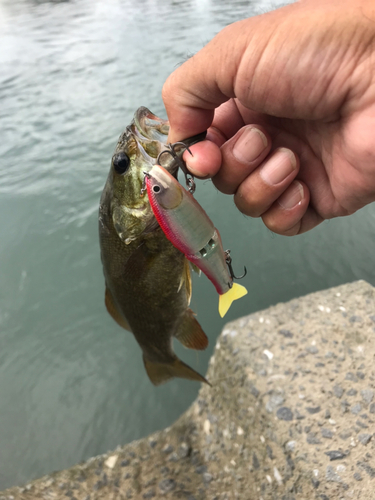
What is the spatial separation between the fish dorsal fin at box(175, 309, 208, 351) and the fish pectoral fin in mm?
234

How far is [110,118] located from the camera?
Answer: 7410 mm

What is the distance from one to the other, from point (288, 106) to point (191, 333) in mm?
1483

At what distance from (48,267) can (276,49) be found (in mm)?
4343

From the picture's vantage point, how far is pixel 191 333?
2.23 meters

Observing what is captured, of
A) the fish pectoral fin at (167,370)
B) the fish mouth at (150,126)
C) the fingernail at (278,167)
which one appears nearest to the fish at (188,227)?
the fish mouth at (150,126)

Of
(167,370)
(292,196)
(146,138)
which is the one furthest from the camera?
(167,370)

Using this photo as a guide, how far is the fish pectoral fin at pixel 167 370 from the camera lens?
2389 mm

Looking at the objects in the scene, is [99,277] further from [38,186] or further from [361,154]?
[361,154]

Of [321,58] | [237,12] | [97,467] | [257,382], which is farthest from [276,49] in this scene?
[237,12]

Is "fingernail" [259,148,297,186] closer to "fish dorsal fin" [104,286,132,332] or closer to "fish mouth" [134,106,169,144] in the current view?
"fish mouth" [134,106,169,144]

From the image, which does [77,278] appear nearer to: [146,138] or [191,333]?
[191,333]

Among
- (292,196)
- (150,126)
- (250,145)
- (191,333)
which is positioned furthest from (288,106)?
(191,333)

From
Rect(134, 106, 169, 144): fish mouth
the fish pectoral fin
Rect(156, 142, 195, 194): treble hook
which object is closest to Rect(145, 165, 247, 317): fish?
Rect(156, 142, 195, 194): treble hook

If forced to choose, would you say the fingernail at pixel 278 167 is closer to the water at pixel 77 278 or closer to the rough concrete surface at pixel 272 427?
the rough concrete surface at pixel 272 427
